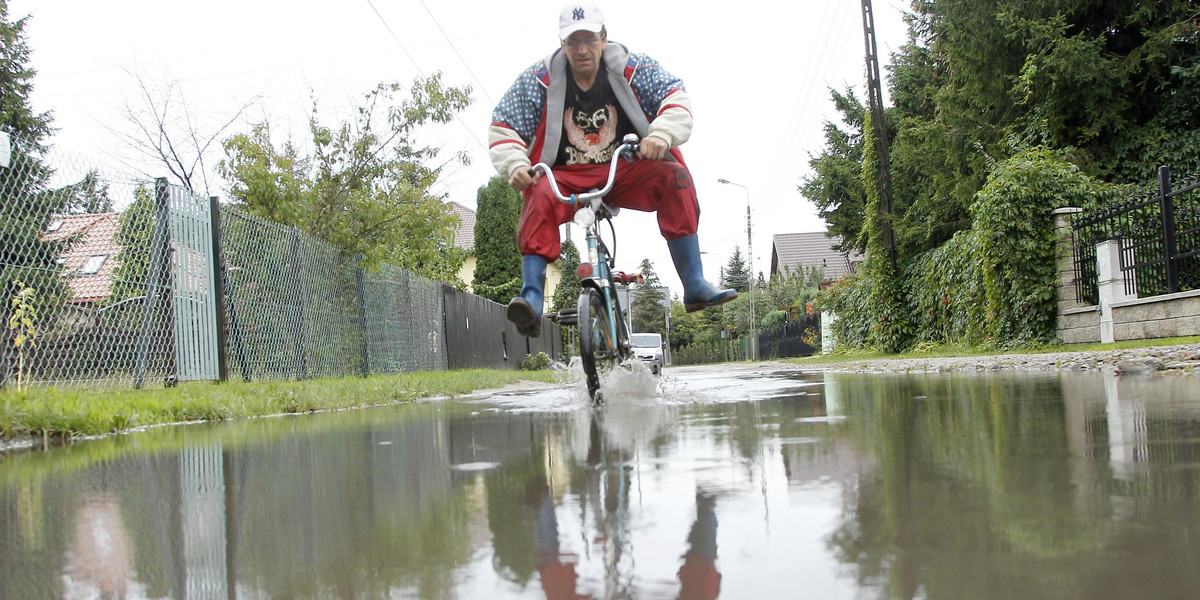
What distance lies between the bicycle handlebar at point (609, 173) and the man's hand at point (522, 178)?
0.03 meters

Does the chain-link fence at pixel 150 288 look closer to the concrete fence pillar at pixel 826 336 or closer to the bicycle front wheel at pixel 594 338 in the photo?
the bicycle front wheel at pixel 594 338

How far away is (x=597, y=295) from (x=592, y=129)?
1008mm

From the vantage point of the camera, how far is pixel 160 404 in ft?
16.9

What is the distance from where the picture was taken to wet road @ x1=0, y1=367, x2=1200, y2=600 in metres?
1.24

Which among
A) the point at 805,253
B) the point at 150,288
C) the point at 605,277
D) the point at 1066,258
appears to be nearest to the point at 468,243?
the point at 805,253

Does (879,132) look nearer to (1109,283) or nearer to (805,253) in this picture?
(1109,283)

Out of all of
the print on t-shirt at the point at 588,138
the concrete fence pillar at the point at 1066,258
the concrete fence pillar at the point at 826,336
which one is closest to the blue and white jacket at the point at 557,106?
the print on t-shirt at the point at 588,138

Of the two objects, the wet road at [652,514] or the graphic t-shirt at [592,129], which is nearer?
the wet road at [652,514]

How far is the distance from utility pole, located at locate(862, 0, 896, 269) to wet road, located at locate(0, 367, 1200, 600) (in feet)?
65.3

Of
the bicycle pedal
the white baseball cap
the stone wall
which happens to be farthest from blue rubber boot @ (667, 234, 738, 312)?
the stone wall

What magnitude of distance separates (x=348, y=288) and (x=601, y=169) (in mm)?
7222

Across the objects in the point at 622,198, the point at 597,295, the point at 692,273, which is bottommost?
the point at 597,295

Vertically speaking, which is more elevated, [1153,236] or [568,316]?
[1153,236]

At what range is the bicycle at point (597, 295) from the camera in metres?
5.14
